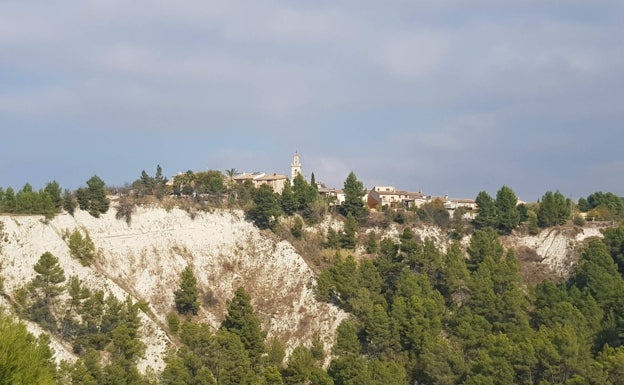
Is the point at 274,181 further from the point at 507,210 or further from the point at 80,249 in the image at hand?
the point at 80,249

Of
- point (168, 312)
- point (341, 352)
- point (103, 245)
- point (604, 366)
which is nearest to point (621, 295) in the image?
point (604, 366)

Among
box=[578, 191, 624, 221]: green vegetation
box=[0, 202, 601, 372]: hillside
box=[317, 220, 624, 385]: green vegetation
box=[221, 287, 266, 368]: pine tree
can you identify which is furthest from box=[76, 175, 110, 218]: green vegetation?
box=[578, 191, 624, 221]: green vegetation

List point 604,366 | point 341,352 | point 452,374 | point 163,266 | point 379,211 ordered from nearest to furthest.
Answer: point 604,366 → point 452,374 → point 341,352 → point 163,266 → point 379,211

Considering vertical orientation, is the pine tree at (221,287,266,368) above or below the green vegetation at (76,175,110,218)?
below

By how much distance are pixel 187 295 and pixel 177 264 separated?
6.66 m

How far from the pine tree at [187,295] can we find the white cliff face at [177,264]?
1098 mm

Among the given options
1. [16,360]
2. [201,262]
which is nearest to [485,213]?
[201,262]

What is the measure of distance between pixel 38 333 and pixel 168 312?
13.7 metres

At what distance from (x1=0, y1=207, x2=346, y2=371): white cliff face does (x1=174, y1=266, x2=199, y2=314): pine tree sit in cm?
110

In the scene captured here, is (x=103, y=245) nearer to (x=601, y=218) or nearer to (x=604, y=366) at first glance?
(x=604, y=366)

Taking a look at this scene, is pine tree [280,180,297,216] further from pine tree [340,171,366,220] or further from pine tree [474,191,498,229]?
pine tree [474,191,498,229]

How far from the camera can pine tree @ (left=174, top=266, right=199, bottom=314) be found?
67.3 m

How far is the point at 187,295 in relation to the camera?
221 ft

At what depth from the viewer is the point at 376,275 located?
69875mm
